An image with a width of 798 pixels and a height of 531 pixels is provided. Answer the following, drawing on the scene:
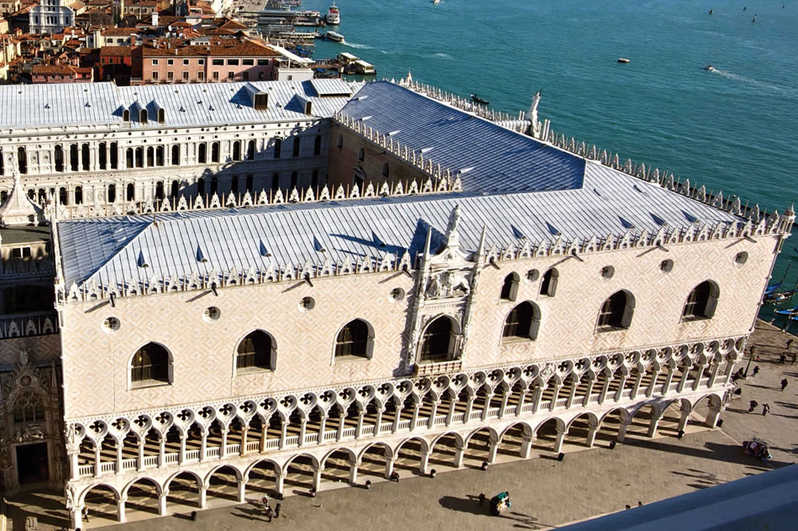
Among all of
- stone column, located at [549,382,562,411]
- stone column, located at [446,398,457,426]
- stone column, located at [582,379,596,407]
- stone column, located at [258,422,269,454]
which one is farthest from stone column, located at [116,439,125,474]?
stone column, located at [582,379,596,407]

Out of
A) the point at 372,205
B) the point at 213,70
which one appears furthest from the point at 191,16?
the point at 372,205

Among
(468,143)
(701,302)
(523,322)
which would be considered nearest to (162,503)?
(523,322)

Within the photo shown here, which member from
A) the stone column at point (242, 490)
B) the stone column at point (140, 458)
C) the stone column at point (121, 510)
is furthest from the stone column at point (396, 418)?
the stone column at point (121, 510)

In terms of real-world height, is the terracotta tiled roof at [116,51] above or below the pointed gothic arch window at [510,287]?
above

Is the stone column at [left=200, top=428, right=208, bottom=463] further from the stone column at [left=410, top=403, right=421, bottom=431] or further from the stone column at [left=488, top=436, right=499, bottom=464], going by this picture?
the stone column at [left=488, top=436, right=499, bottom=464]

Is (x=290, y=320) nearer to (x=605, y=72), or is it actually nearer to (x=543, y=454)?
(x=543, y=454)

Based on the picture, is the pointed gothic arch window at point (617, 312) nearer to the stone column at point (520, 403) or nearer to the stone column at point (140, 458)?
the stone column at point (520, 403)

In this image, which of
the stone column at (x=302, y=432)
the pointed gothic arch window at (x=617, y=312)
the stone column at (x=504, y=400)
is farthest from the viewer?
the pointed gothic arch window at (x=617, y=312)
